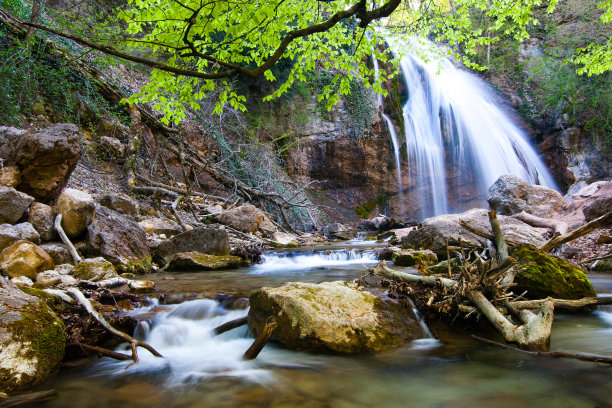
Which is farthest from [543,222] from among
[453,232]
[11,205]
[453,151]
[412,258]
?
Answer: [453,151]

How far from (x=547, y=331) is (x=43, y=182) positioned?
623 centimetres

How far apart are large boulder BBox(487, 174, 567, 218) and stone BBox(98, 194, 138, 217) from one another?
1000cm

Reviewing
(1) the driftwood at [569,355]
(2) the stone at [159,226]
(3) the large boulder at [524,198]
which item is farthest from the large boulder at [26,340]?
(3) the large boulder at [524,198]

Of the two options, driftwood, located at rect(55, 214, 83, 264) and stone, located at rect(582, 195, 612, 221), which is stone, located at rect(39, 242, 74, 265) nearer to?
driftwood, located at rect(55, 214, 83, 264)

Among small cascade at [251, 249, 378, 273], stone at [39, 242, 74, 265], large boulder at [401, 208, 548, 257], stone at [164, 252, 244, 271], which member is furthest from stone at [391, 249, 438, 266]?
stone at [39, 242, 74, 265]

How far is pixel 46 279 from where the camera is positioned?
348 centimetres

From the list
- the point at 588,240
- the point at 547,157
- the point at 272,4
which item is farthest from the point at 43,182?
the point at 547,157

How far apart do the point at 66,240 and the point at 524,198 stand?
10.9 meters

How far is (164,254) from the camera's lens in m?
6.39

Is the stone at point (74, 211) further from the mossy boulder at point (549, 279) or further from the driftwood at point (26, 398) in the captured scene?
the mossy boulder at point (549, 279)

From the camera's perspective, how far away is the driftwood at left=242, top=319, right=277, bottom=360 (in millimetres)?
2393

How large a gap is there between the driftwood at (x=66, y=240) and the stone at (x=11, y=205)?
413mm

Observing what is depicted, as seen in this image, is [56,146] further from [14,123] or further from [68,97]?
[68,97]

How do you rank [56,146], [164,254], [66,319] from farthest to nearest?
[164,254] → [56,146] → [66,319]
